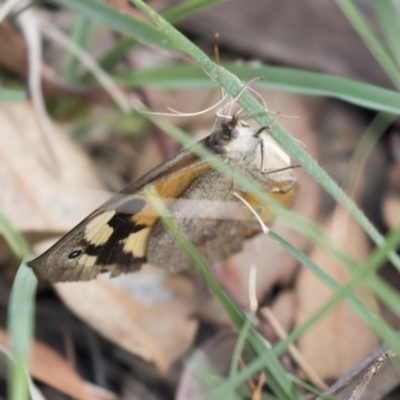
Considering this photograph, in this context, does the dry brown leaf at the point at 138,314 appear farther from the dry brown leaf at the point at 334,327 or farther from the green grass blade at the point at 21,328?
the green grass blade at the point at 21,328

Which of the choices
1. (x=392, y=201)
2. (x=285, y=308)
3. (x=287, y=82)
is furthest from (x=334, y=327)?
(x=287, y=82)

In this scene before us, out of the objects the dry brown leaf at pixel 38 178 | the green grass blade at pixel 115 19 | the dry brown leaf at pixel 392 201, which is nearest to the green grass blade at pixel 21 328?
the dry brown leaf at pixel 38 178

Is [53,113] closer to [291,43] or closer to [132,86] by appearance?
[132,86]

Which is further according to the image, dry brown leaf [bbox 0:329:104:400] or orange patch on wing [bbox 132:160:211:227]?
dry brown leaf [bbox 0:329:104:400]

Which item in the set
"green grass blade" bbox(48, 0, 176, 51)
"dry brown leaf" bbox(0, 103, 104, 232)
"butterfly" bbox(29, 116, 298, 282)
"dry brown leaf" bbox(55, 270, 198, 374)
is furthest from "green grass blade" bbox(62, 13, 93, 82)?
"butterfly" bbox(29, 116, 298, 282)

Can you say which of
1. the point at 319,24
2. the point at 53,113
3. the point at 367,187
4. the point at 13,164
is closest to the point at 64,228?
the point at 13,164

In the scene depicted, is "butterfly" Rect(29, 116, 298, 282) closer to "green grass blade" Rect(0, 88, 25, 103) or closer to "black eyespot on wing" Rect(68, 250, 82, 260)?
"black eyespot on wing" Rect(68, 250, 82, 260)
